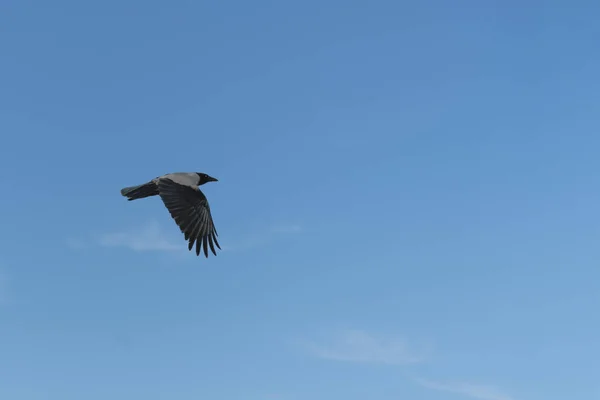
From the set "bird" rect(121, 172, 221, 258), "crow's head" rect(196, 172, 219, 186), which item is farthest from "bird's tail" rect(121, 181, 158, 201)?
"crow's head" rect(196, 172, 219, 186)

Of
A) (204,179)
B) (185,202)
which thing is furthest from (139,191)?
(204,179)

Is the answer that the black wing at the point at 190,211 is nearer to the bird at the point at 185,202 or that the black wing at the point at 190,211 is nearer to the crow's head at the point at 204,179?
the bird at the point at 185,202

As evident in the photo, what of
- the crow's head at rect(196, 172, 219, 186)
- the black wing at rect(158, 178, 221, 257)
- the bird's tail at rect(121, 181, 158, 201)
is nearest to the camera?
the black wing at rect(158, 178, 221, 257)

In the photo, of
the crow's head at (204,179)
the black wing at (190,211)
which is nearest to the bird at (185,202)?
the black wing at (190,211)

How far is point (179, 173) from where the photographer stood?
35625mm

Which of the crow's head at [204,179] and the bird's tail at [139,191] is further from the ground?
the crow's head at [204,179]

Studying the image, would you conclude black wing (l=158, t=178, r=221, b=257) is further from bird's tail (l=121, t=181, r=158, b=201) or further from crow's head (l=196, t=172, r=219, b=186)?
crow's head (l=196, t=172, r=219, b=186)

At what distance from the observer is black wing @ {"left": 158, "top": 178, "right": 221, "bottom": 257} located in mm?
32688

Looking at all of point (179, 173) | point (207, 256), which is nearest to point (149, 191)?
point (179, 173)

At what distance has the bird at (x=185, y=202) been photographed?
32750 millimetres

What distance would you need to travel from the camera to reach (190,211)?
33.5 metres

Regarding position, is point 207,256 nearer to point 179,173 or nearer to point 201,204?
point 201,204

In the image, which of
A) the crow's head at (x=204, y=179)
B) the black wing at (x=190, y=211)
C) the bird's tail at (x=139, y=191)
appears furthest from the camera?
the crow's head at (x=204, y=179)

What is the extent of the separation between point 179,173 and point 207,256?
16.9 feet
